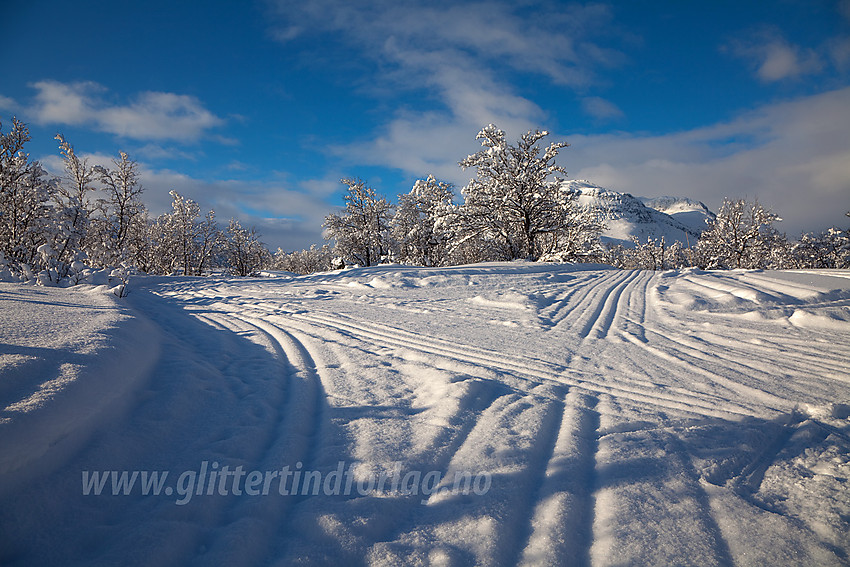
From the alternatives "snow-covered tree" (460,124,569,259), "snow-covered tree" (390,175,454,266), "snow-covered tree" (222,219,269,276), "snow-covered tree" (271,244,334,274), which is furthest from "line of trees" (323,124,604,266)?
"snow-covered tree" (271,244,334,274)

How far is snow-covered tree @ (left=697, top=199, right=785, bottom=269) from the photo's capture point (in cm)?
2594

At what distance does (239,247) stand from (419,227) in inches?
845

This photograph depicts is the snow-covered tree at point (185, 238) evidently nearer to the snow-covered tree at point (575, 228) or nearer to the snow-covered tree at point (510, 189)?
the snow-covered tree at point (510, 189)

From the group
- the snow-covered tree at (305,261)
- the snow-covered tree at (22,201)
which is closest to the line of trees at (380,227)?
the snow-covered tree at (22,201)

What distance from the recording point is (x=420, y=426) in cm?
263

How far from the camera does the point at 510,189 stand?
727 inches

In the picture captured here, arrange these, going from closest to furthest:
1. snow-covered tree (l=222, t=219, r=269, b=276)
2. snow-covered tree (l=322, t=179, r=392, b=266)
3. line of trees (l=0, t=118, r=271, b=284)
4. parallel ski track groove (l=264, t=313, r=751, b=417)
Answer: parallel ski track groove (l=264, t=313, r=751, b=417) < line of trees (l=0, t=118, r=271, b=284) < snow-covered tree (l=322, t=179, r=392, b=266) < snow-covered tree (l=222, t=219, r=269, b=276)

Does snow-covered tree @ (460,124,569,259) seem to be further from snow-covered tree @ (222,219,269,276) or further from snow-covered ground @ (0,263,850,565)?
snow-covered tree @ (222,219,269,276)

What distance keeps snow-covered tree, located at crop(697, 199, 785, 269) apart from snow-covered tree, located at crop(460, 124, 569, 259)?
18278mm

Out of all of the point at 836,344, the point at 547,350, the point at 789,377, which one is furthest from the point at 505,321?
the point at 836,344

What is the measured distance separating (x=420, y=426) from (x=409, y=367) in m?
1.22

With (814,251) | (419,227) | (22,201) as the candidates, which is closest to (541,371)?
(22,201)

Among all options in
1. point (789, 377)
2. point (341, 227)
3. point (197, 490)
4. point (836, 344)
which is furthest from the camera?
point (341, 227)

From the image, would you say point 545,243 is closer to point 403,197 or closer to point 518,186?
point 518,186
